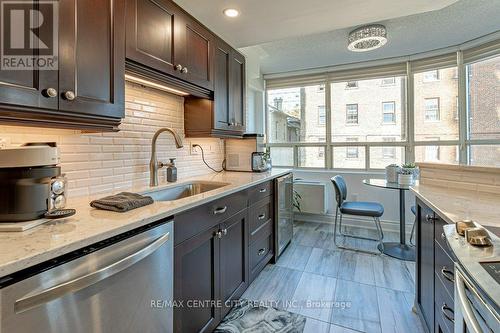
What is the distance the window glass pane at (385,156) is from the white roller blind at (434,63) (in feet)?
3.79

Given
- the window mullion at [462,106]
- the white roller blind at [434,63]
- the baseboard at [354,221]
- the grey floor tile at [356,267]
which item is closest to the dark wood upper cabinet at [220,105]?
the grey floor tile at [356,267]

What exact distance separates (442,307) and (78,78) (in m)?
2.04

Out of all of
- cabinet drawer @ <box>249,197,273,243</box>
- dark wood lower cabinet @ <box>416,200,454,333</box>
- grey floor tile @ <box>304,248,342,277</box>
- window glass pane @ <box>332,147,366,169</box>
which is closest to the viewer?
dark wood lower cabinet @ <box>416,200,454,333</box>

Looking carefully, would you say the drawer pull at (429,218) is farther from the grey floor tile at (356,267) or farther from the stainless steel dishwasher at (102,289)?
the stainless steel dishwasher at (102,289)

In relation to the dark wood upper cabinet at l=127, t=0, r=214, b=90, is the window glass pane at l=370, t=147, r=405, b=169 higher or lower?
lower

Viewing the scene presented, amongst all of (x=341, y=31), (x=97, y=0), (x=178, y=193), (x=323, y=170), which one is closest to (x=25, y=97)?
(x=97, y=0)

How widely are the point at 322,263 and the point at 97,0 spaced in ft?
9.15

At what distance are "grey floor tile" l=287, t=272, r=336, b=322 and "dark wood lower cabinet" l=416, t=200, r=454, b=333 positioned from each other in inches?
24.8

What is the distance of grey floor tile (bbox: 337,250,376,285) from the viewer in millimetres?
2297

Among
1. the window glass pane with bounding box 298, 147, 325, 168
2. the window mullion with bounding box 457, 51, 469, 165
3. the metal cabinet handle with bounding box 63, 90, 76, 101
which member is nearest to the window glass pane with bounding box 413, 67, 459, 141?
the window mullion with bounding box 457, 51, 469, 165

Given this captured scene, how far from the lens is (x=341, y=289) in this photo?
2119 millimetres

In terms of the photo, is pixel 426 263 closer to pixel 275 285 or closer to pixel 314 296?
pixel 314 296

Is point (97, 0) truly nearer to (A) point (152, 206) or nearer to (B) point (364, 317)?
(A) point (152, 206)

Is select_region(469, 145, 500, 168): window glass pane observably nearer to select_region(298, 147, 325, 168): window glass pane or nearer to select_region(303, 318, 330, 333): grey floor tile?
select_region(298, 147, 325, 168): window glass pane
